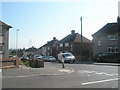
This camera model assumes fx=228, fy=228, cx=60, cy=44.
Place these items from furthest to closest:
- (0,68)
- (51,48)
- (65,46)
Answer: (51,48) < (65,46) < (0,68)

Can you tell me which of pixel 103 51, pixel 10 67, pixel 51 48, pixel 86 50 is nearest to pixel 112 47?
pixel 103 51

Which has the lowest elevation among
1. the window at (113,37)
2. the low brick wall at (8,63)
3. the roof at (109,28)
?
the low brick wall at (8,63)

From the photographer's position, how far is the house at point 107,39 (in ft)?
167

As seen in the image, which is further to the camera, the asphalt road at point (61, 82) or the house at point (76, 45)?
the house at point (76, 45)

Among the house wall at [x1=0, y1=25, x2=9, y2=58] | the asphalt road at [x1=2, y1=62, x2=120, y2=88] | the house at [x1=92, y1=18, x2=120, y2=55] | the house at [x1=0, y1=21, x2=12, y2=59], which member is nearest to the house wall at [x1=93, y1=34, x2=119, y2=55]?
the house at [x1=92, y1=18, x2=120, y2=55]

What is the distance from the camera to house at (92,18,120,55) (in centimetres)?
5102

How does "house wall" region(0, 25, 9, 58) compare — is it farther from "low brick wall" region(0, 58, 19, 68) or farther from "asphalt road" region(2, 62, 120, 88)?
"asphalt road" region(2, 62, 120, 88)

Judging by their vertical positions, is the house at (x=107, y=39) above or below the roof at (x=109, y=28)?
below

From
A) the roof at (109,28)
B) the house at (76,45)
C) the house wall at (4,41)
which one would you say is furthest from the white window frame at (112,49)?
the house wall at (4,41)

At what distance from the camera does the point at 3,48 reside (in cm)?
3133

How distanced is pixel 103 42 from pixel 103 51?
2.12 meters

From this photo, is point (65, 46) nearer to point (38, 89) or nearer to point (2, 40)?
point (2, 40)

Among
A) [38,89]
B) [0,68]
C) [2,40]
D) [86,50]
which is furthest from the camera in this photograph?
[86,50]

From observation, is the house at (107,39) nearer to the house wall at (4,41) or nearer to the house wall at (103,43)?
the house wall at (103,43)
